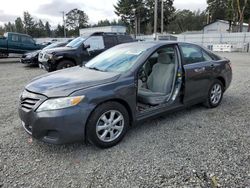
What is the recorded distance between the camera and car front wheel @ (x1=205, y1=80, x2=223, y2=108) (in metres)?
4.48

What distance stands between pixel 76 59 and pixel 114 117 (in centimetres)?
606

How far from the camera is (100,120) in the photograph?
293 cm

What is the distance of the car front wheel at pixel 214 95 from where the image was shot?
177 inches

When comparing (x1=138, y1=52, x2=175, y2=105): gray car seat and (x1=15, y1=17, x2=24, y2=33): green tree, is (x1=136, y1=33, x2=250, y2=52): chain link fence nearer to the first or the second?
(x1=138, y1=52, x2=175, y2=105): gray car seat

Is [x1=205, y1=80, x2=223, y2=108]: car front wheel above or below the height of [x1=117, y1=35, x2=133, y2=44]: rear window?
below

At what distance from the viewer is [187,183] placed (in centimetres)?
236

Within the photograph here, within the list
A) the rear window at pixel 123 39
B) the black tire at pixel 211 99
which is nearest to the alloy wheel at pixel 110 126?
the black tire at pixel 211 99

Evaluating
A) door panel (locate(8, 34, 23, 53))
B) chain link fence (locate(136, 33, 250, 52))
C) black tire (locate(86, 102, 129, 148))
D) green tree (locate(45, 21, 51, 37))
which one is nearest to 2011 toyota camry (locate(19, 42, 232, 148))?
black tire (locate(86, 102, 129, 148))

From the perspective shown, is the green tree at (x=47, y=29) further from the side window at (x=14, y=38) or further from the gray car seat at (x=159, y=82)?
the gray car seat at (x=159, y=82)

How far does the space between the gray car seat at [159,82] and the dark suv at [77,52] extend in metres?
4.78

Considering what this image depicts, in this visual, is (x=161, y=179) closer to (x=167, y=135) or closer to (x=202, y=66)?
(x=167, y=135)

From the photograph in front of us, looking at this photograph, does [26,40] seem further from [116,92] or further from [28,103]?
[116,92]

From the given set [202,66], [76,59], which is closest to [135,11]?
[76,59]

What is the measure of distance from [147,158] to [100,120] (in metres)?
0.78
